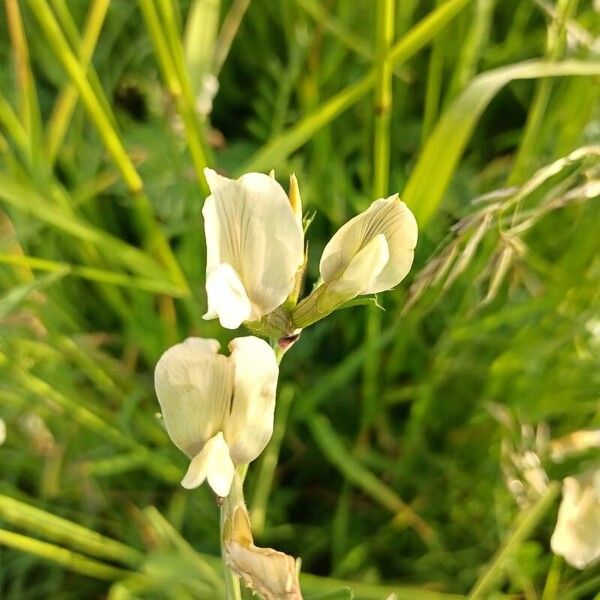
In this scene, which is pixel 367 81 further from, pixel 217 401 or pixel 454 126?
pixel 217 401

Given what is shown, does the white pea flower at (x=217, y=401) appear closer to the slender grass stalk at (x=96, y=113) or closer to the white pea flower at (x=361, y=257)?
the white pea flower at (x=361, y=257)

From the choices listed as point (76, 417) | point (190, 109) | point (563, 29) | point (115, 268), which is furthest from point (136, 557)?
point (563, 29)

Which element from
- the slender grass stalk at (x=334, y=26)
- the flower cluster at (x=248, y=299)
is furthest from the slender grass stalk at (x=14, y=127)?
the flower cluster at (x=248, y=299)

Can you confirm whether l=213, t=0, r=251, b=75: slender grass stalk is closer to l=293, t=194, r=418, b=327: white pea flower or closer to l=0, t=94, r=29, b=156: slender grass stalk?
l=0, t=94, r=29, b=156: slender grass stalk

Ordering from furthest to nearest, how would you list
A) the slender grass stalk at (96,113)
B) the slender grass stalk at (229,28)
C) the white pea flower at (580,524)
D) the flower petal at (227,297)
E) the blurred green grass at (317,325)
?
1. the slender grass stalk at (229,28)
2. the blurred green grass at (317,325)
3. the slender grass stalk at (96,113)
4. the white pea flower at (580,524)
5. the flower petal at (227,297)

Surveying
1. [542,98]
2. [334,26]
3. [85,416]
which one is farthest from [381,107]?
[85,416]

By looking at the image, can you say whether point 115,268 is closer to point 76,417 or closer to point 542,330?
point 76,417

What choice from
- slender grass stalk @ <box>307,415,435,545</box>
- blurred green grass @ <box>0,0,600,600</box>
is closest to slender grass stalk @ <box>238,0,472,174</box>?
blurred green grass @ <box>0,0,600,600</box>
